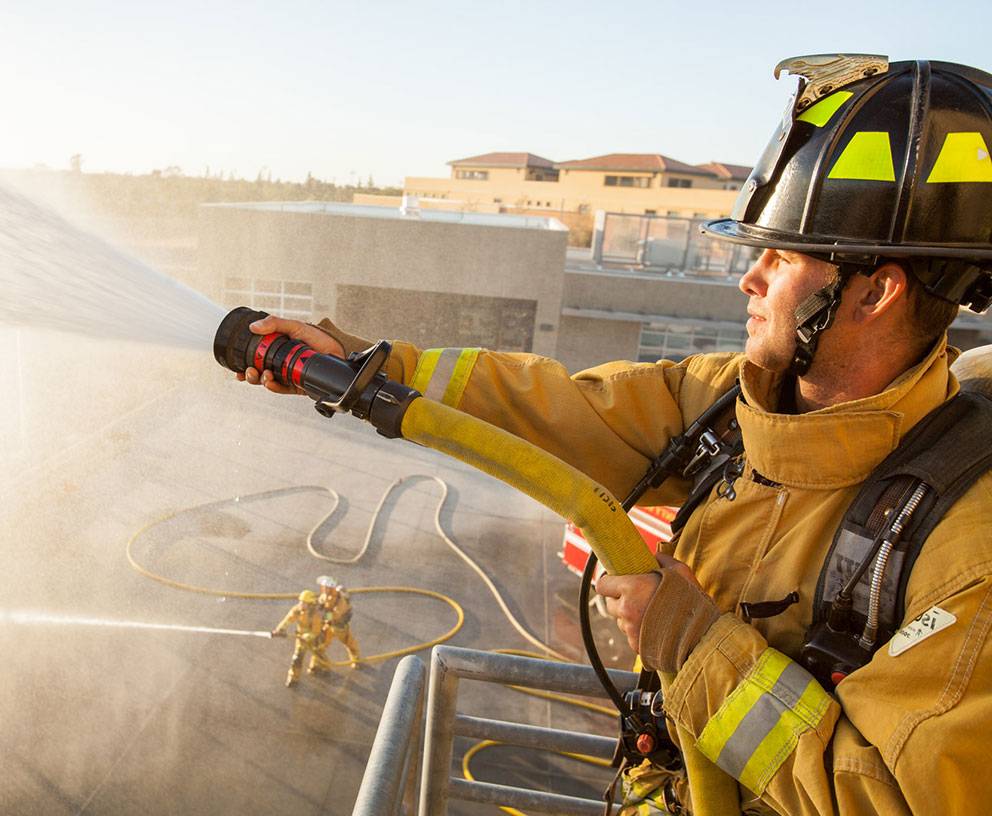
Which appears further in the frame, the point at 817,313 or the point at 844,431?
the point at 817,313

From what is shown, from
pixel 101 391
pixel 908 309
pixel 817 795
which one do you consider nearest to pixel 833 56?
pixel 908 309

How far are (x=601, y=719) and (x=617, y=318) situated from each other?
1034 cm

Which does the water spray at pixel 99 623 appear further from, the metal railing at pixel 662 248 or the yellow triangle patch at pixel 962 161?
the metal railing at pixel 662 248

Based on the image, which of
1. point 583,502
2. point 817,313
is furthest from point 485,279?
point 583,502

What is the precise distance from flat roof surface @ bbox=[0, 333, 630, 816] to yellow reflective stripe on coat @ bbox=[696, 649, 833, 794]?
2626 millimetres

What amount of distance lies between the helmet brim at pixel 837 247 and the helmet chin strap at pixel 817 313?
0.04 metres

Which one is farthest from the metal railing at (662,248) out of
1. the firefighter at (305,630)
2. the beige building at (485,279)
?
the firefighter at (305,630)

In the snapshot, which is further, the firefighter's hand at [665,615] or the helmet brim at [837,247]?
the helmet brim at [837,247]

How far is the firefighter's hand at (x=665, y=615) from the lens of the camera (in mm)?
1377

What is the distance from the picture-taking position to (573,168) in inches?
1599

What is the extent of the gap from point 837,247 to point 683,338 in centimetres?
1475

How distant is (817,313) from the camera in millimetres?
1547

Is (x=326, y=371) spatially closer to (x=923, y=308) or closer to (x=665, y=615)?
(x=665, y=615)

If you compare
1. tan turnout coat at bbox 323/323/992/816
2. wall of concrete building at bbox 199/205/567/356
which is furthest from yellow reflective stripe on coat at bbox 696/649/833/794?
wall of concrete building at bbox 199/205/567/356
